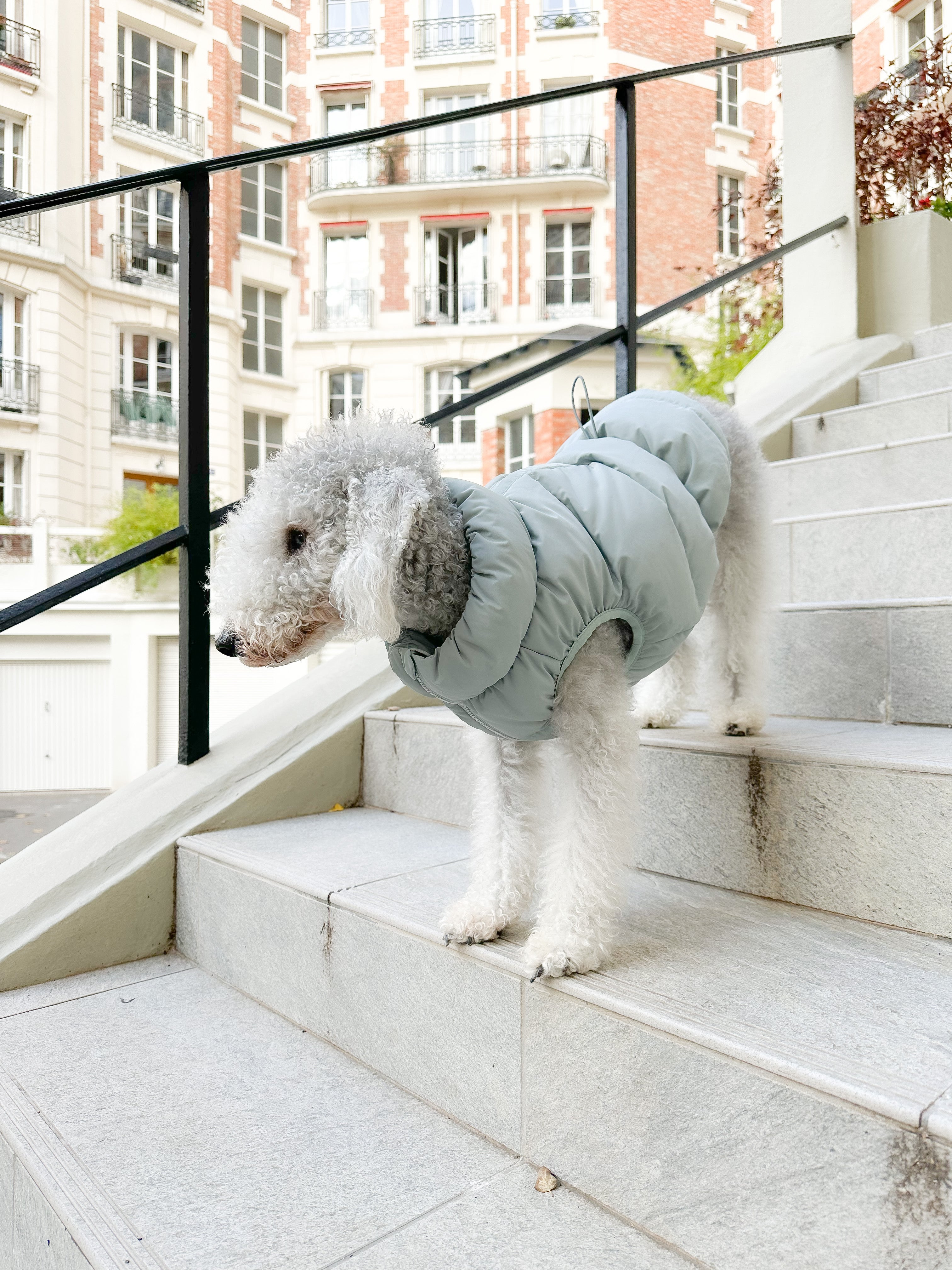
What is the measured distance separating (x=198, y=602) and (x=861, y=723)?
129 centimetres

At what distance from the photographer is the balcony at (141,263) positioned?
14633 mm

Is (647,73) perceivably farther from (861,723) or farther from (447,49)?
(447,49)

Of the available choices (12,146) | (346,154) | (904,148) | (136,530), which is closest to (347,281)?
(346,154)

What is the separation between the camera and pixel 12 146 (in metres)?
12.9

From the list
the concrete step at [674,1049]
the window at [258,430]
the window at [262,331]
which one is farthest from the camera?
the window at [262,331]

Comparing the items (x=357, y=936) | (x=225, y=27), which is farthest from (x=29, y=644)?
(x=357, y=936)

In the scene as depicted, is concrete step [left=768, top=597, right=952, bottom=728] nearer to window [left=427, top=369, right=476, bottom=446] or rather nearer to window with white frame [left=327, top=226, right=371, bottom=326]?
window [left=427, top=369, right=476, bottom=446]

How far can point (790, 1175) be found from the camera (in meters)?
0.71

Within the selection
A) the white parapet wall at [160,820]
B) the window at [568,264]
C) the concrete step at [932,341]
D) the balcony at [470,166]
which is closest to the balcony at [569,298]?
the window at [568,264]

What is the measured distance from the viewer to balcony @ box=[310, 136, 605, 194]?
16203mm

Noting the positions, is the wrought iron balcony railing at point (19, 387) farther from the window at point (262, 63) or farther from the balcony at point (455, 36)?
the balcony at point (455, 36)

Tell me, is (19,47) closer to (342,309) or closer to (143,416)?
(143,416)

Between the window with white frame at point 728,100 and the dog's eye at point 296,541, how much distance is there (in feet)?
62.6

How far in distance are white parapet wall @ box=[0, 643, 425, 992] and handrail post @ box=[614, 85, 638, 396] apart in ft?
3.25
